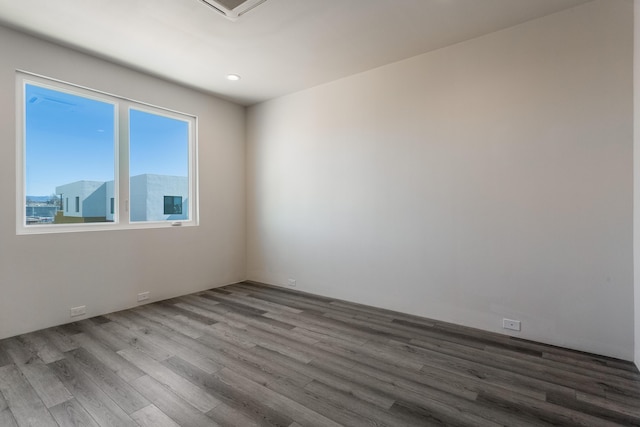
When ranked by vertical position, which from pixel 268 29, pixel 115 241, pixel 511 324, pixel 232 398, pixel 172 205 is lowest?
pixel 232 398

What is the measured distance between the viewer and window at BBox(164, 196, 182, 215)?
4.24m

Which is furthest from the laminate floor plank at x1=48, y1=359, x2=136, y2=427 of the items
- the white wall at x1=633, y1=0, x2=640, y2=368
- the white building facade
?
the white wall at x1=633, y1=0, x2=640, y2=368

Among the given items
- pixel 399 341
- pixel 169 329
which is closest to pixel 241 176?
pixel 169 329

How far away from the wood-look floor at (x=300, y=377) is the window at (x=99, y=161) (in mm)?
1259

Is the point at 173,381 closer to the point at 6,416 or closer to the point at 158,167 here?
the point at 6,416

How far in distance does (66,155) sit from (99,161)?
306 millimetres

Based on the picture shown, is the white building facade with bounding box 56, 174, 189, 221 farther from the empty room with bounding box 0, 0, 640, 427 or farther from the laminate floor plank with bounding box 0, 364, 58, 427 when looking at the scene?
the laminate floor plank with bounding box 0, 364, 58, 427

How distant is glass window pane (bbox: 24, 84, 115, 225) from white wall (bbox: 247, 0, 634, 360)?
2.52 m

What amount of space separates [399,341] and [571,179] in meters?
2.08

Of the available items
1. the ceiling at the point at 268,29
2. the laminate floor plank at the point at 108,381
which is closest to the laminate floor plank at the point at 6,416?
the laminate floor plank at the point at 108,381

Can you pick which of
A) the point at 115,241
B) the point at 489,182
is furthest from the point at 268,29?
the point at 115,241

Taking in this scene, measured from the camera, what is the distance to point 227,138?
16.1 ft

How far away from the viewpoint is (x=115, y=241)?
358 cm

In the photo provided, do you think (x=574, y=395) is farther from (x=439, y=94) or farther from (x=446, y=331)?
(x=439, y=94)
